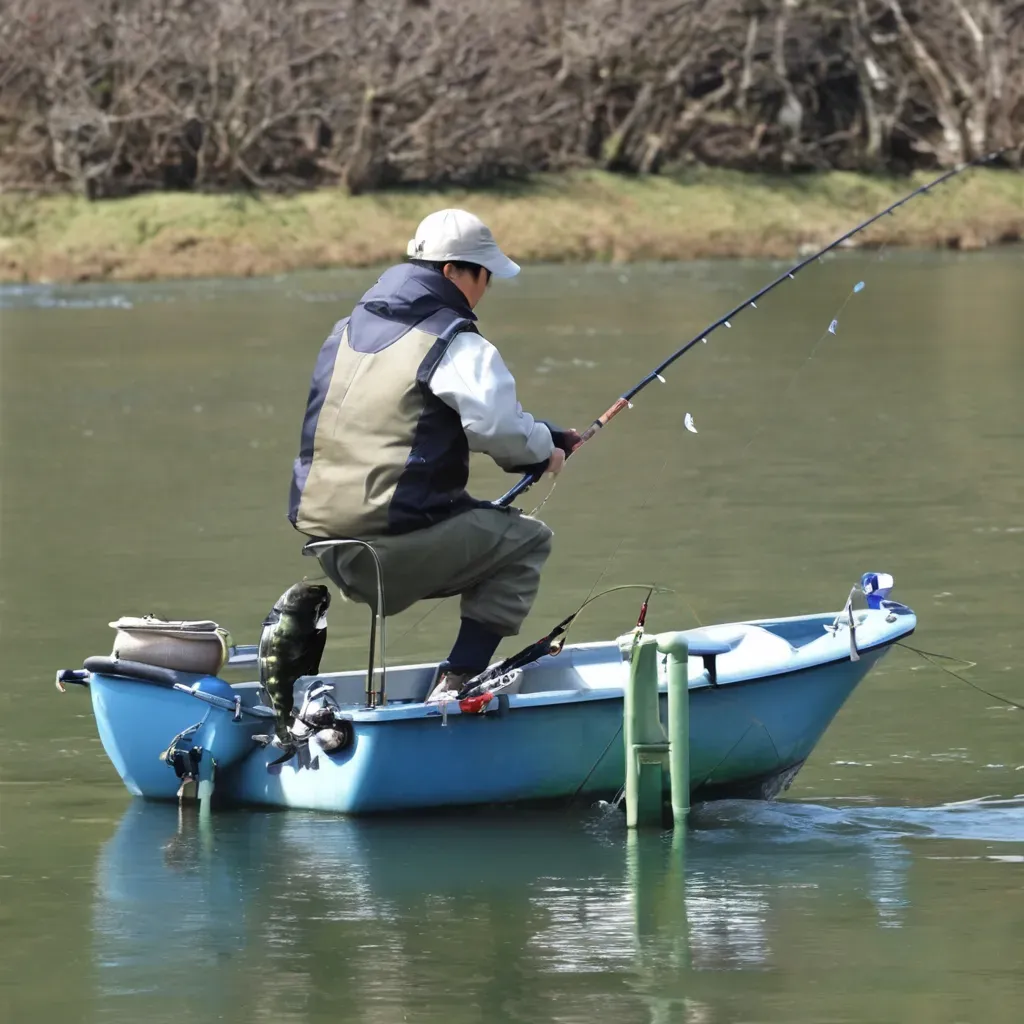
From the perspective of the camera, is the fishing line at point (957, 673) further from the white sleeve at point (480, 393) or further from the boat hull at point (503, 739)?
the white sleeve at point (480, 393)

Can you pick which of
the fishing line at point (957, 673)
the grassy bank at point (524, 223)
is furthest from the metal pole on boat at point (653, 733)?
the grassy bank at point (524, 223)

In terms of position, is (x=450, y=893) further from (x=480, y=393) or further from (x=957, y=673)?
(x=957, y=673)

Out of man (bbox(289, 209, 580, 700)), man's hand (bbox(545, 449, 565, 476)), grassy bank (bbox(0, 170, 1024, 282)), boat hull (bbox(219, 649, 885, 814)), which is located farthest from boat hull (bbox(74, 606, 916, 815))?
grassy bank (bbox(0, 170, 1024, 282))

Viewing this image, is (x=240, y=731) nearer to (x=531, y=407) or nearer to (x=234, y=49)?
(x=531, y=407)

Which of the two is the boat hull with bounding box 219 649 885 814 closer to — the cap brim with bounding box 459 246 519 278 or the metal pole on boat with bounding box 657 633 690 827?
the metal pole on boat with bounding box 657 633 690 827

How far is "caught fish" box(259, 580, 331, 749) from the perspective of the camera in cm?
664

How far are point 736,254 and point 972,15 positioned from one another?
10283 millimetres

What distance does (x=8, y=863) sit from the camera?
21.0 ft

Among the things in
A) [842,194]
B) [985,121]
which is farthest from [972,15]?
[842,194]

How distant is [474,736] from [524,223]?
2674 centimetres

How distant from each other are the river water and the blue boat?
95 mm

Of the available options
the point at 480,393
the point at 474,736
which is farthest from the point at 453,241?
the point at 474,736

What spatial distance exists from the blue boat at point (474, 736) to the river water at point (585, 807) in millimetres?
95

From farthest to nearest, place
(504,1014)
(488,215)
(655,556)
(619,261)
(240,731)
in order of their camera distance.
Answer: (488,215), (619,261), (655,556), (240,731), (504,1014)
